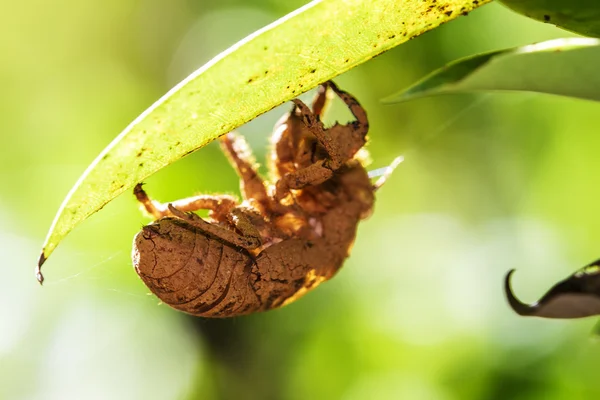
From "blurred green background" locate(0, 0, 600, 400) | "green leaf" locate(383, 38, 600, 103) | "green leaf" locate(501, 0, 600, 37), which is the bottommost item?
"blurred green background" locate(0, 0, 600, 400)

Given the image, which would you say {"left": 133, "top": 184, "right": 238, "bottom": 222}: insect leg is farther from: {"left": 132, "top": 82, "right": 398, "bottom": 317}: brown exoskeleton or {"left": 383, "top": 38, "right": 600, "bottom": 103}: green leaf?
{"left": 383, "top": 38, "right": 600, "bottom": 103}: green leaf

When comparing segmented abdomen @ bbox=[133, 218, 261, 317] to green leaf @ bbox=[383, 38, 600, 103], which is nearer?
green leaf @ bbox=[383, 38, 600, 103]

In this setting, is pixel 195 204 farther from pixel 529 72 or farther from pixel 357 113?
pixel 529 72

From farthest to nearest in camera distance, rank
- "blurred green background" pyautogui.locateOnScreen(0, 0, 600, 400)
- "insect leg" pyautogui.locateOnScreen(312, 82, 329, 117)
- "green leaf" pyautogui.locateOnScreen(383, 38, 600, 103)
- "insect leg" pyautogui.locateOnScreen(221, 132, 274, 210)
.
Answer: "blurred green background" pyautogui.locateOnScreen(0, 0, 600, 400) < "insect leg" pyautogui.locateOnScreen(221, 132, 274, 210) < "insect leg" pyautogui.locateOnScreen(312, 82, 329, 117) < "green leaf" pyautogui.locateOnScreen(383, 38, 600, 103)

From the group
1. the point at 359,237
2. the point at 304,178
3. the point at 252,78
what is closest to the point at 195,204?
the point at 304,178

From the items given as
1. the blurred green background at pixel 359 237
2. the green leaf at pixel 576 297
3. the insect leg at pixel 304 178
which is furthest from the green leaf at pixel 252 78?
the blurred green background at pixel 359 237

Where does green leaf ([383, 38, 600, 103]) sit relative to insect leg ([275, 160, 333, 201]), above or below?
above

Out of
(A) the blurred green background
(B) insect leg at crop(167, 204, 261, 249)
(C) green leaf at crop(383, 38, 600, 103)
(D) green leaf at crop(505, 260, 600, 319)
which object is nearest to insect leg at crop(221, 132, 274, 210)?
(B) insect leg at crop(167, 204, 261, 249)

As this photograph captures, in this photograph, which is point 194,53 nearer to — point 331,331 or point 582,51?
point 331,331
